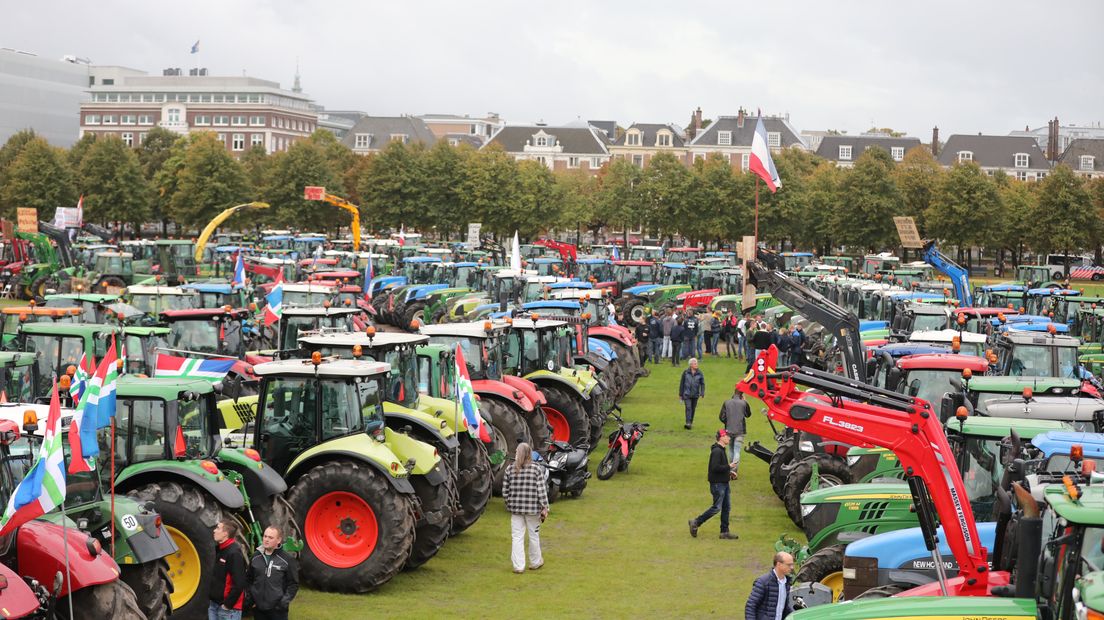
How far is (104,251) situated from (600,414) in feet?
101

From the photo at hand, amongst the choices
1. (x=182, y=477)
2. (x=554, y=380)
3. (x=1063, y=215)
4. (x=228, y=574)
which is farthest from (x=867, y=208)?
(x=228, y=574)

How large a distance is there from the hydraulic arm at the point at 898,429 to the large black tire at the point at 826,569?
4.44 ft

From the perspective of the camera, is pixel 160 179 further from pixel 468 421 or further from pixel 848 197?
pixel 468 421

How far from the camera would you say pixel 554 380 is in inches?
811

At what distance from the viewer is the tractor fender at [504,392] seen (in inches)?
697

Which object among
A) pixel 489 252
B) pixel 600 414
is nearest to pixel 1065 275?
pixel 489 252

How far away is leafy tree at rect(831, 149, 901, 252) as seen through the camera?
73.2 meters


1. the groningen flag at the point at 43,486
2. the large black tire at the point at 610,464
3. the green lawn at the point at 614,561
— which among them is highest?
the groningen flag at the point at 43,486

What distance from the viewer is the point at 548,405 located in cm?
2042

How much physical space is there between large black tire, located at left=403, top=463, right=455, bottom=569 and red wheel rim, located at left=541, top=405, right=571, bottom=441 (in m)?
6.47

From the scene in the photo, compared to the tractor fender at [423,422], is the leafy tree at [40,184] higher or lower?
higher

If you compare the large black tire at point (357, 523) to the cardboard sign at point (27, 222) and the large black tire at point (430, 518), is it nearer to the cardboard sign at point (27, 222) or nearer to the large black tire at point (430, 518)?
the large black tire at point (430, 518)

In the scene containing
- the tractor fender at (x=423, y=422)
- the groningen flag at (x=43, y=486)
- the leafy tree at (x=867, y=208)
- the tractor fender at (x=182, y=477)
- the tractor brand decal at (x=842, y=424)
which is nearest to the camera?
the groningen flag at (x=43, y=486)

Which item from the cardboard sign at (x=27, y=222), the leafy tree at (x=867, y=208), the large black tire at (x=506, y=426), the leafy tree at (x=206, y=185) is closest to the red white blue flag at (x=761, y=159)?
the large black tire at (x=506, y=426)
